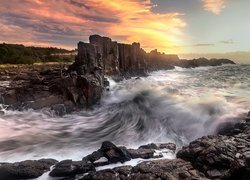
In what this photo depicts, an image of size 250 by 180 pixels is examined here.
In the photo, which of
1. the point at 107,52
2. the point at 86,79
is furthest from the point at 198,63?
the point at 86,79

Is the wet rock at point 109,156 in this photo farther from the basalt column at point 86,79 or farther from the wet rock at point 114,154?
the basalt column at point 86,79

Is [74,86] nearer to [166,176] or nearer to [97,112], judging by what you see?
[97,112]

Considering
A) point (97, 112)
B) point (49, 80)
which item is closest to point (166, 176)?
point (97, 112)

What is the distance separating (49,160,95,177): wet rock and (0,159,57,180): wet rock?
50cm

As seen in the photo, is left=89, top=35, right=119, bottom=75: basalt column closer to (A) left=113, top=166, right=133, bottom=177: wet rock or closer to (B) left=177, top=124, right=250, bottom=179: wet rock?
(B) left=177, top=124, right=250, bottom=179: wet rock

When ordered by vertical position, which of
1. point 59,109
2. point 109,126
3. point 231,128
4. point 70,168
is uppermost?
point 231,128

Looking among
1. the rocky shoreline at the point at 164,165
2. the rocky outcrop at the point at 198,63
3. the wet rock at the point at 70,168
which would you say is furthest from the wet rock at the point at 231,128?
the rocky outcrop at the point at 198,63

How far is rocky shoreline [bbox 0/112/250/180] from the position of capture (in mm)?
9797

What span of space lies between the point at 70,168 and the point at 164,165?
337 cm

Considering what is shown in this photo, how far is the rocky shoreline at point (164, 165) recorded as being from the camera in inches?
386

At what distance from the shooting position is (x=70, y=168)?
35.0ft

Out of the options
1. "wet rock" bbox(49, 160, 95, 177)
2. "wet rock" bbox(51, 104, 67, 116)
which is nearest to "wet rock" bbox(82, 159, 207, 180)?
"wet rock" bbox(49, 160, 95, 177)

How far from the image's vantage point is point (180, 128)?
17.2m

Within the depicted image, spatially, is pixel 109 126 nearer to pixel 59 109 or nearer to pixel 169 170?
pixel 59 109
